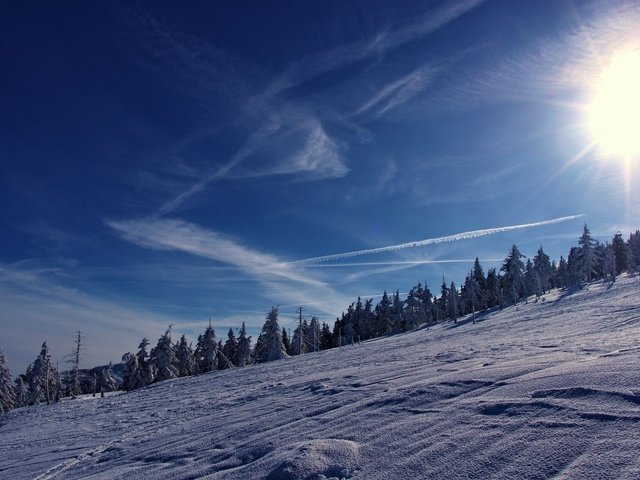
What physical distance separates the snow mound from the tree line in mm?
54649

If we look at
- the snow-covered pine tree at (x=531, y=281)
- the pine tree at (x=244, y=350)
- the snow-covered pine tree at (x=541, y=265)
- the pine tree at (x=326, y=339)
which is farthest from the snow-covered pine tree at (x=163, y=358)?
the snow-covered pine tree at (x=541, y=265)

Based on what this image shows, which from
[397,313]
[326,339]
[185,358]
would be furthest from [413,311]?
[185,358]

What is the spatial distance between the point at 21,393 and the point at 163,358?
28.5 meters

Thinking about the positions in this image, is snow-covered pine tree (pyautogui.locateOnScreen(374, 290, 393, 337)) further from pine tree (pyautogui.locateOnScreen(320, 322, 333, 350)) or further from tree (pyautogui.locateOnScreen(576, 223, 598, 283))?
tree (pyautogui.locateOnScreen(576, 223, 598, 283))

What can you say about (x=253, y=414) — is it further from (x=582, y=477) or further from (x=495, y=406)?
(x=582, y=477)

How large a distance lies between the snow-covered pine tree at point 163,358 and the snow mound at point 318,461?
55.7 meters

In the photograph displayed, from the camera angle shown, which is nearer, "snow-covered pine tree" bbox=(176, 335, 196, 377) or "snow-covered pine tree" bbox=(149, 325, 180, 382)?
"snow-covered pine tree" bbox=(149, 325, 180, 382)

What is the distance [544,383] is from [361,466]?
3.13 m

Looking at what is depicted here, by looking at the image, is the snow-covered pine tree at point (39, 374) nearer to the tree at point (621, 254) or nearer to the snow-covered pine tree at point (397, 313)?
the snow-covered pine tree at point (397, 313)

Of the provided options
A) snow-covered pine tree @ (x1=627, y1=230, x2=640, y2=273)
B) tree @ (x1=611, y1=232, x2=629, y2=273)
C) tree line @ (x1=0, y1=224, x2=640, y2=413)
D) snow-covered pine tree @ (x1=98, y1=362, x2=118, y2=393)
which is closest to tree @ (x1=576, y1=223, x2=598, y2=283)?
tree line @ (x1=0, y1=224, x2=640, y2=413)

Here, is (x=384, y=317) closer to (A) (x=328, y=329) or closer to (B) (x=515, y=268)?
(A) (x=328, y=329)

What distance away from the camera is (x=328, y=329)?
10131 centimetres

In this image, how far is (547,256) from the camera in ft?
265

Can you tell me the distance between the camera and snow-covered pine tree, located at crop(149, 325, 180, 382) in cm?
5616
